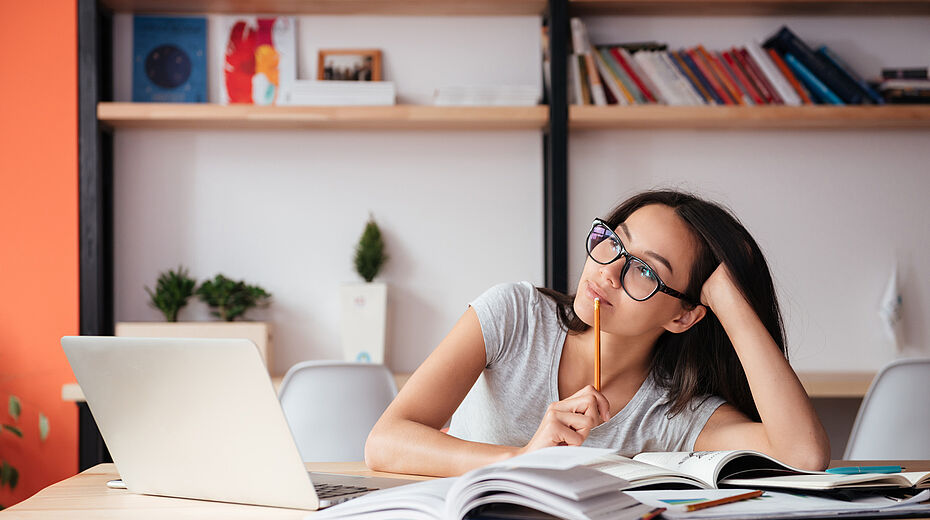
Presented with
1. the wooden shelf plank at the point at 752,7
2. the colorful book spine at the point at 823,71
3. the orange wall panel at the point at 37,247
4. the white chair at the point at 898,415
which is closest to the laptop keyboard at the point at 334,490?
the white chair at the point at 898,415

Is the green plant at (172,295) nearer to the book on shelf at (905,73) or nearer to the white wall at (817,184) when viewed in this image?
the white wall at (817,184)

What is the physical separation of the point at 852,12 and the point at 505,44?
1303 millimetres

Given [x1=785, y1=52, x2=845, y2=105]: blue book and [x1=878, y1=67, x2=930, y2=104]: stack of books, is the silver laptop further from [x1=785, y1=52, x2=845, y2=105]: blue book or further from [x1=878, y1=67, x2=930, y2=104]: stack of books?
[x1=878, y1=67, x2=930, y2=104]: stack of books

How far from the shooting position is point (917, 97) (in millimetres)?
2793

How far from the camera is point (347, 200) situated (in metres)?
2.91

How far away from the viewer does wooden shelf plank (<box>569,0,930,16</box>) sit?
110 inches

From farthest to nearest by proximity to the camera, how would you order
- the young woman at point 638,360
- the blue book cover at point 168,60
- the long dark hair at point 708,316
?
the blue book cover at point 168,60, the long dark hair at point 708,316, the young woman at point 638,360

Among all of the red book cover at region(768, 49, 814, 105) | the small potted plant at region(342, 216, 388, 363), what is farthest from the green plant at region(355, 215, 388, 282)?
the red book cover at region(768, 49, 814, 105)

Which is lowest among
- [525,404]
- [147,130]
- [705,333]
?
[525,404]

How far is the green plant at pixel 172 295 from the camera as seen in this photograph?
106 inches

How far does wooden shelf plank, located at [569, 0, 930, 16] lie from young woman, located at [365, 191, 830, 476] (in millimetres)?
1611

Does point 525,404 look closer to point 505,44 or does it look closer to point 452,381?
point 452,381

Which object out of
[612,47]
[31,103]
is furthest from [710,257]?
[31,103]

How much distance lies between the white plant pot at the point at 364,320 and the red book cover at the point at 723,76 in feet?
4.56
